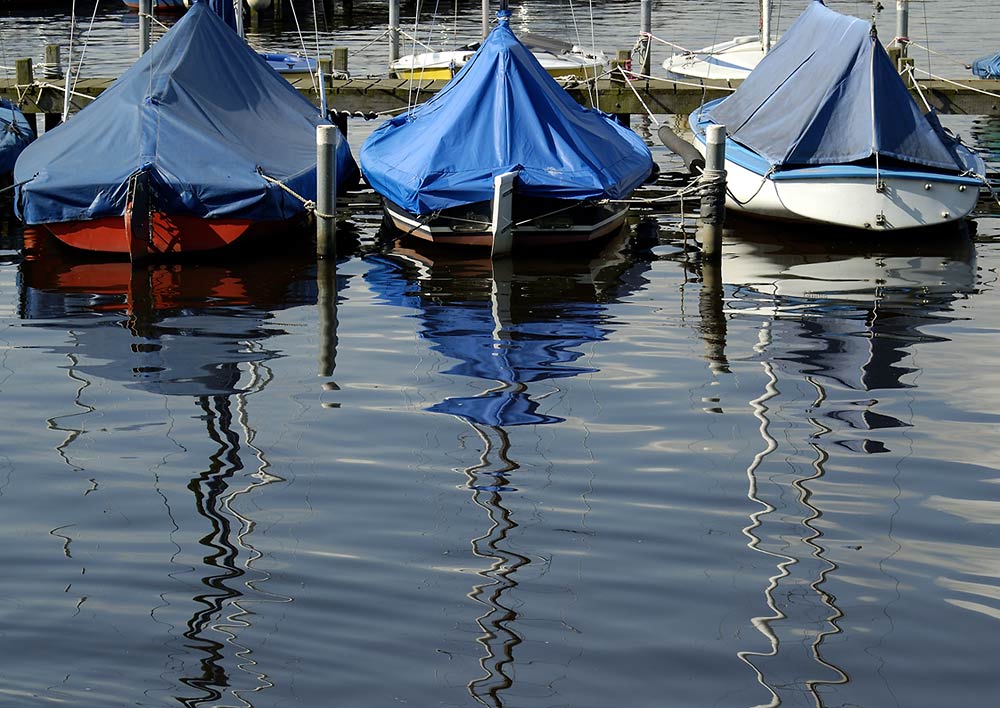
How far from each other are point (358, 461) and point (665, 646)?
12.7ft

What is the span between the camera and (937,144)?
2048 centimetres

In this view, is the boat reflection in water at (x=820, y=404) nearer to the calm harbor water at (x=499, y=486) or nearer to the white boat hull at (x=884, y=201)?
the calm harbor water at (x=499, y=486)

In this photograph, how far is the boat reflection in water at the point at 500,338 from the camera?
925cm

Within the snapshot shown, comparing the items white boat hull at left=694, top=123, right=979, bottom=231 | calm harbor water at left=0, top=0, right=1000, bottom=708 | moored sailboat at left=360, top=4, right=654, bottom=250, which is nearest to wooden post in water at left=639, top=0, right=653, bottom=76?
moored sailboat at left=360, top=4, right=654, bottom=250

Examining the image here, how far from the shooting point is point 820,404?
1314cm

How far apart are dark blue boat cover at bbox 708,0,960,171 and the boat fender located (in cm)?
178

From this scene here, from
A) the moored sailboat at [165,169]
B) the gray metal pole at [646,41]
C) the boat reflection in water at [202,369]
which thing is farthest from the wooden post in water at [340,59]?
the boat reflection in water at [202,369]

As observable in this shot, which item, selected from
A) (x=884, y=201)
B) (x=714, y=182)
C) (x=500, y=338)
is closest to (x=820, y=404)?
(x=500, y=338)

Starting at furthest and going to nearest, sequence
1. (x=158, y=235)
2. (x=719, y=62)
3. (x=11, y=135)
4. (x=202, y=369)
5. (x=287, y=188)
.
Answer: (x=719, y=62)
(x=11, y=135)
(x=287, y=188)
(x=158, y=235)
(x=202, y=369)

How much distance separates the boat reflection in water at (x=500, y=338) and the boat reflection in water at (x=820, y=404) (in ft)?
4.50

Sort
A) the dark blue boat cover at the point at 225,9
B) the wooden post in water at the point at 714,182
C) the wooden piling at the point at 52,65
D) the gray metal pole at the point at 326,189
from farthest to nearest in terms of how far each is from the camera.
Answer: the wooden piling at the point at 52,65 → the dark blue boat cover at the point at 225,9 → the wooden post in water at the point at 714,182 → the gray metal pole at the point at 326,189

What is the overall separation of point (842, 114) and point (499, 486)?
11.5 meters

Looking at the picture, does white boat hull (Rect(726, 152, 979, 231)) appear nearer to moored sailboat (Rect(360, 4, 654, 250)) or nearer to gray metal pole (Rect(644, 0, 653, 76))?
moored sailboat (Rect(360, 4, 654, 250))

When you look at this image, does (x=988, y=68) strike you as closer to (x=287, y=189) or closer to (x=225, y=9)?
(x=225, y=9)
